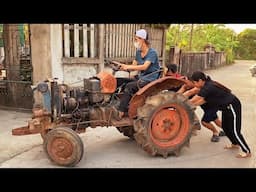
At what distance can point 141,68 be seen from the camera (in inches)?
181

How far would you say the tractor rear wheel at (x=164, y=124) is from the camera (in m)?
4.54

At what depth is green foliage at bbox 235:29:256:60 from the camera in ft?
74.2

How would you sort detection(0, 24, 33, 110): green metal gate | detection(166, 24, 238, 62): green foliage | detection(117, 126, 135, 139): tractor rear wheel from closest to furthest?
detection(117, 126, 135, 139): tractor rear wheel < detection(0, 24, 33, 110): green metal gate < detection(166, 24, 238, 62): green foliage

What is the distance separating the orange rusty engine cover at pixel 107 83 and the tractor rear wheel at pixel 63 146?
905 mm

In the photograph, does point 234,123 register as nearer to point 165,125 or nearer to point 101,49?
point 165,125

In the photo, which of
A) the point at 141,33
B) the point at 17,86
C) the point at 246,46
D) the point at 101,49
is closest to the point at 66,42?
the point at 101,49

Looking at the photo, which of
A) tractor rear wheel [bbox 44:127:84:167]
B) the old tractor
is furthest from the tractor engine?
tractor rear wheel [bbox 44:127:84:167]

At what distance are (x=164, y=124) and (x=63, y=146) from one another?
5.40 ft

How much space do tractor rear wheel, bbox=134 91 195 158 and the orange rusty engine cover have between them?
585 millimetres

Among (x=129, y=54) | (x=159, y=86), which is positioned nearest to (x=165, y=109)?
(x=159, y=86)

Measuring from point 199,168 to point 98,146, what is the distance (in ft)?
6.03

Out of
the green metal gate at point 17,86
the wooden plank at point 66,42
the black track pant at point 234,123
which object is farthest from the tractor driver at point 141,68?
the green metal gate at point 17,86

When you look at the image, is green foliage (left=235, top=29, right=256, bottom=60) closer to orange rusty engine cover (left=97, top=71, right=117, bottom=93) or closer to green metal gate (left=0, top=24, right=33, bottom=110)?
green metal gate (left=0, top=24, right=33, bottom=110)

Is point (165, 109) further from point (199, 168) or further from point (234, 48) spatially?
point (234, 48)
